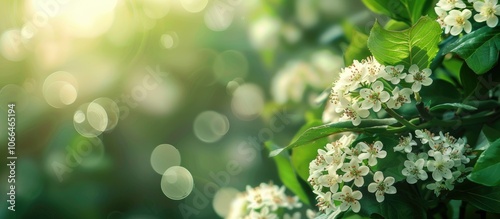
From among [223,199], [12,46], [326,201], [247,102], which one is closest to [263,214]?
[326,201]

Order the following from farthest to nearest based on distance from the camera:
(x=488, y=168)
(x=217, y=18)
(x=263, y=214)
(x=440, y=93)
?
1. (x=217, y=18)
2. (x=263, y=214)
3. (x=440, y=93)
4. (x=488, y=168)

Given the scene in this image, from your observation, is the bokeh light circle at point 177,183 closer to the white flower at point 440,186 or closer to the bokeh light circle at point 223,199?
the bokeh light circle at point 223,199

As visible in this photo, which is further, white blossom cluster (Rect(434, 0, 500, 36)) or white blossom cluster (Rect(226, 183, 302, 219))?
white blossom cluster (Rect(226, 183, 302, 219))

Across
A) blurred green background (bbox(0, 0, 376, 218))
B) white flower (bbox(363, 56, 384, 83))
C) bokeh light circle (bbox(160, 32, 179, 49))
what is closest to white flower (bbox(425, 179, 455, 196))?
white flower (bbox(363, 56, 384, 83))

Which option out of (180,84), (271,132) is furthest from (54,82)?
(271,132)

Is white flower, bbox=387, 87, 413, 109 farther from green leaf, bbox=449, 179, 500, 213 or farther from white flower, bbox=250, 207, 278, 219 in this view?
white flower, bbox=250, 207, 278, 219

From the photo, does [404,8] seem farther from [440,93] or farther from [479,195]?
[479,195]
